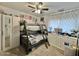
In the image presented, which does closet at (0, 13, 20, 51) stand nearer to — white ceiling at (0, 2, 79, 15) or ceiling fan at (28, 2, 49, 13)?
white ceiling at (0, 2, 79, 15)

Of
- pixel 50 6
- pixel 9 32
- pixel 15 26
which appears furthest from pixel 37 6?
pixel 9 32

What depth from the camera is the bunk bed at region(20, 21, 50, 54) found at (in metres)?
2.05

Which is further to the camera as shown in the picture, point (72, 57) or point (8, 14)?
point (72, 57)

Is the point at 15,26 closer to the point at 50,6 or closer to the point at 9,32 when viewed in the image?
the point at 9,32

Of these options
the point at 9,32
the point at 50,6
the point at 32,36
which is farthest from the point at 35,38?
the point at 50,6

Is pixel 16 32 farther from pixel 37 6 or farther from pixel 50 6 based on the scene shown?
pixel 50 6

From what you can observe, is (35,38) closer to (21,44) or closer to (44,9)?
(21,44)

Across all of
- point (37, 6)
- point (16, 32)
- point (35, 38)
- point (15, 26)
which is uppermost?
point (37, 6)

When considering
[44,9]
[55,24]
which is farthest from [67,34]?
[44,9]

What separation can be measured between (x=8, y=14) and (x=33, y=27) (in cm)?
49

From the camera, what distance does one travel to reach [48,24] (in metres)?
2.04

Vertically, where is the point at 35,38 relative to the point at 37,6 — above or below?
below

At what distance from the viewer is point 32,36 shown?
2.07 metres

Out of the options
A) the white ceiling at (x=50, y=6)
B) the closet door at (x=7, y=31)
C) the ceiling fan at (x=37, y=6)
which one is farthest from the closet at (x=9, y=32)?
the ceiling fan at (x=37, y=6)
